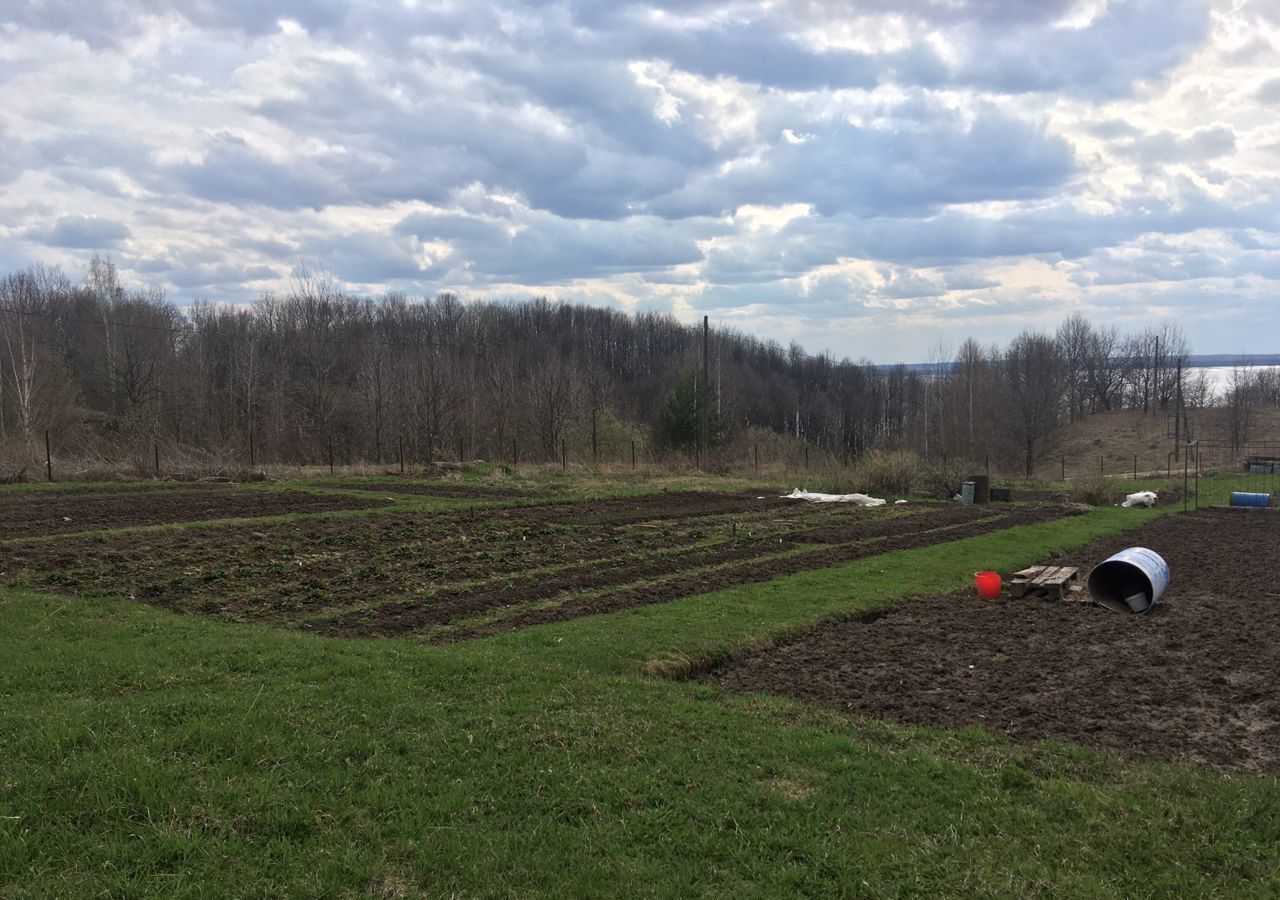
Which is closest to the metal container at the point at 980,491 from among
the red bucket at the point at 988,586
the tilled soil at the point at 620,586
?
the tilled soil at the point at 620,586

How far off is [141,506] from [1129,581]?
2126 cm

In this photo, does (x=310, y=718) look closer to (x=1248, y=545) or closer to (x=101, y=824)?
(x=101, y=824)

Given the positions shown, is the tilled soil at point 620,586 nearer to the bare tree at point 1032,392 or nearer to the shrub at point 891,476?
the shrub at point 891,476

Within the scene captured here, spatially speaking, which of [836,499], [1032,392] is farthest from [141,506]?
[1032,392]

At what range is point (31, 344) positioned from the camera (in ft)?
168

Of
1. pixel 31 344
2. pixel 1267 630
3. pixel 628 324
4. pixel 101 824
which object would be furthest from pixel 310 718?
pixel 628 324

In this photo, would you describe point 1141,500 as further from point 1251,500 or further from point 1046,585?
point 1046,585

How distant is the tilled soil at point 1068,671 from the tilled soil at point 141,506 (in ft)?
47.6

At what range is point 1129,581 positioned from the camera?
12.4 metres

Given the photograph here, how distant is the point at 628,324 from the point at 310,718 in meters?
106

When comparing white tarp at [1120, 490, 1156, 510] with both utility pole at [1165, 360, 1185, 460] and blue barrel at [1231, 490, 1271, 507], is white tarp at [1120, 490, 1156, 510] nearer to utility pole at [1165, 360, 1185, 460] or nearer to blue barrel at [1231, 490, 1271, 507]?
blue barrel at [1231, 490, 1271, 507]

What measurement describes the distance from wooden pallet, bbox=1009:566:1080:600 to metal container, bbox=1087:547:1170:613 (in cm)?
40

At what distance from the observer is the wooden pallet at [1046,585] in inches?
492

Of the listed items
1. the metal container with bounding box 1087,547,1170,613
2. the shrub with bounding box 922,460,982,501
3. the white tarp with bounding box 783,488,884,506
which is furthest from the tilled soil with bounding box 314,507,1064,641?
the shrub with bounding box 922,460,982,501
